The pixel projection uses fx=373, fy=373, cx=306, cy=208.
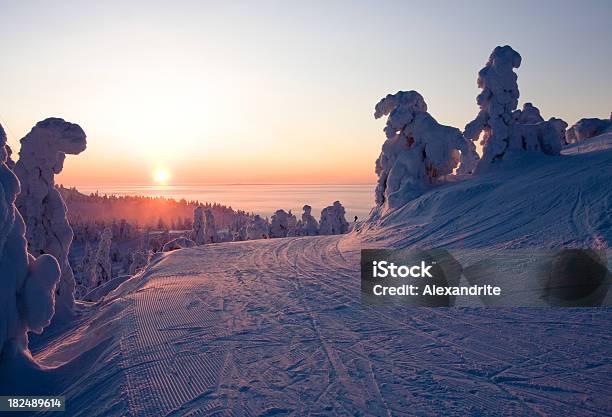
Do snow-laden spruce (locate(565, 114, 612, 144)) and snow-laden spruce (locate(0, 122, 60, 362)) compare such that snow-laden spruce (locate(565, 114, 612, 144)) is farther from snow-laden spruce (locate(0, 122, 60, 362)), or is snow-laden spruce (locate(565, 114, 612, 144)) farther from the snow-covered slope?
snow-laden spruce (locate(0, 122, 60, 362))

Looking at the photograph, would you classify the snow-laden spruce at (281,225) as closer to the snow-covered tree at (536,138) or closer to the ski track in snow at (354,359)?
the snow-covered tree at (536,138)

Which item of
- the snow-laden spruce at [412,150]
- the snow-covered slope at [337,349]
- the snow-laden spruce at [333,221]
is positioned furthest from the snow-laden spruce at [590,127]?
the snow-laden spruce at [333,221]

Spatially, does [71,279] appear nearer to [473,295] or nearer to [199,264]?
[199,264]

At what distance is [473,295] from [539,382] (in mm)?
3355

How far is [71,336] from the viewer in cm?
849

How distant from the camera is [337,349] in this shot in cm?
549

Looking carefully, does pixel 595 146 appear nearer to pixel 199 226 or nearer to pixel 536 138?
pixel 536 138

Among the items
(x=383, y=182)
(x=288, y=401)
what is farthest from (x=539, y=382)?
(x=383, y=182)

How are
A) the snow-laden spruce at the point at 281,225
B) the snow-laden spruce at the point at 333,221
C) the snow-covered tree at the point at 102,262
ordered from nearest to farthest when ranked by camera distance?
the snow-covered tree at the point at 102,262, the snow-laden spruce at the point at 333,221, the snow-laden spruce at the point at 281,225

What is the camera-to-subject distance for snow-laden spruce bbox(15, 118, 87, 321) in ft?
35.8

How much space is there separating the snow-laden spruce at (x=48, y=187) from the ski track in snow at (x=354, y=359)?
5580mm

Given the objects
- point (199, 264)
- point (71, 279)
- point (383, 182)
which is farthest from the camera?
point (383, 182)

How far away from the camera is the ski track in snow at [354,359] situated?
13.3ft

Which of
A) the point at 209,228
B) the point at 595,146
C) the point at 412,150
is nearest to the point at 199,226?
the point at 209,228
